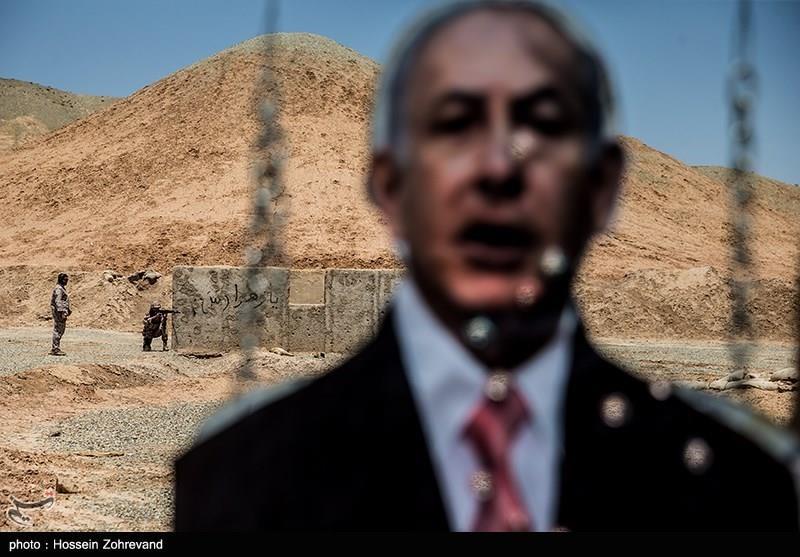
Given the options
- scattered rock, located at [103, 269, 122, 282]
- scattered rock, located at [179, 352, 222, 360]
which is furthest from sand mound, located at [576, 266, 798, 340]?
scattered rock, located at [103, 269, 122, 282]

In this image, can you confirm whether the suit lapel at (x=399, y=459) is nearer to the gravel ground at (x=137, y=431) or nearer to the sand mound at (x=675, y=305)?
the gravel ground at (x=137, y=431)

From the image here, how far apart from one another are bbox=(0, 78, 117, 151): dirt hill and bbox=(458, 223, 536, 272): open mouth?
7856cm

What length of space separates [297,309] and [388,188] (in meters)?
17.9

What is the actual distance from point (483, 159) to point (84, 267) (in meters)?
36.1

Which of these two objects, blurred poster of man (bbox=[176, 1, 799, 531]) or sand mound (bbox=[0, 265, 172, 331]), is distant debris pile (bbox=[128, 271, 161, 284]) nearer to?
sand mound (bbox=[0, 265, 172, 331])

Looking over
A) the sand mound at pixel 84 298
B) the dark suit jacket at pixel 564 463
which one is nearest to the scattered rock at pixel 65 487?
the dark suit jacket at pixel 564 463

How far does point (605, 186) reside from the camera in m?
1.16

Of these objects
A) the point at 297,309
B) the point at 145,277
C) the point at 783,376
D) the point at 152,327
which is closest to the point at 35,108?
the point at 145,277

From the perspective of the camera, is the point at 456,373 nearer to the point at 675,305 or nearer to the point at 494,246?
the point at 494,246

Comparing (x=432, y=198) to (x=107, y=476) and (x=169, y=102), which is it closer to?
(x=107, y=476)

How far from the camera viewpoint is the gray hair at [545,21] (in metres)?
1.15

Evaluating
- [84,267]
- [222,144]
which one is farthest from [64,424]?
[222,144]

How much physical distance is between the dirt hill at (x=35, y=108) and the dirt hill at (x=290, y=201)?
27071 millimetres

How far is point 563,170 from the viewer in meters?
1.12
